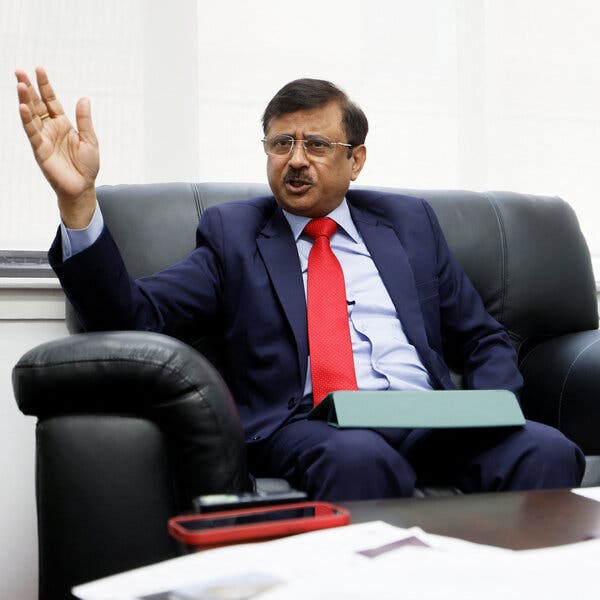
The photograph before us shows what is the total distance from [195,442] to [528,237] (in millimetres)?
1283

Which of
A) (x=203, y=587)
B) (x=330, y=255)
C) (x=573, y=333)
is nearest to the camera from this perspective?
(x=203, y=587)

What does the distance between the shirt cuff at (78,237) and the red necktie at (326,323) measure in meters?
0.48

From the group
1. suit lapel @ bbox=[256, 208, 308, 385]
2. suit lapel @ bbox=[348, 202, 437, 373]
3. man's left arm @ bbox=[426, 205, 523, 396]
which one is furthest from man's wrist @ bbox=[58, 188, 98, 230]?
man's left arm @ bbox=[426, 205, 523, 396]

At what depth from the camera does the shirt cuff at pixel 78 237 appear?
1.46m

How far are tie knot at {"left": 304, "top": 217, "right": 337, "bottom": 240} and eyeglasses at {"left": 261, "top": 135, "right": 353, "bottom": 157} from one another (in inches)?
6.1

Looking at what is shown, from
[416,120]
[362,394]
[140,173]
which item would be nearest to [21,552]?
[140,173]

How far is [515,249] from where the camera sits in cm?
212

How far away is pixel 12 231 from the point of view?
2.14 metres

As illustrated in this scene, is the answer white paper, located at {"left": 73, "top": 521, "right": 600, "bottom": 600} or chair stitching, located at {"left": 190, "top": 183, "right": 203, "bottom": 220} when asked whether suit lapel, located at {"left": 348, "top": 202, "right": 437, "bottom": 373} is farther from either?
white paper, located at {"left": 73, "top": 521, "right": 600, "bottom": 600}

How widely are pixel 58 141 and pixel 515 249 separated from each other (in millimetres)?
1195

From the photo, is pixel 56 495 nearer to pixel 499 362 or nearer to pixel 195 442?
pixel 195 442

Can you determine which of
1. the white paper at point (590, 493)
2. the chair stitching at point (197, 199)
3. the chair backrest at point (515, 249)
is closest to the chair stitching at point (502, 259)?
the chair backrest at point (515, 249)

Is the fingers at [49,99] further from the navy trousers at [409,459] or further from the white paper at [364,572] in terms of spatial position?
the white paper at [364,572]

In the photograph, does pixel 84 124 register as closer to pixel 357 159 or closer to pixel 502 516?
pixel 357 159
